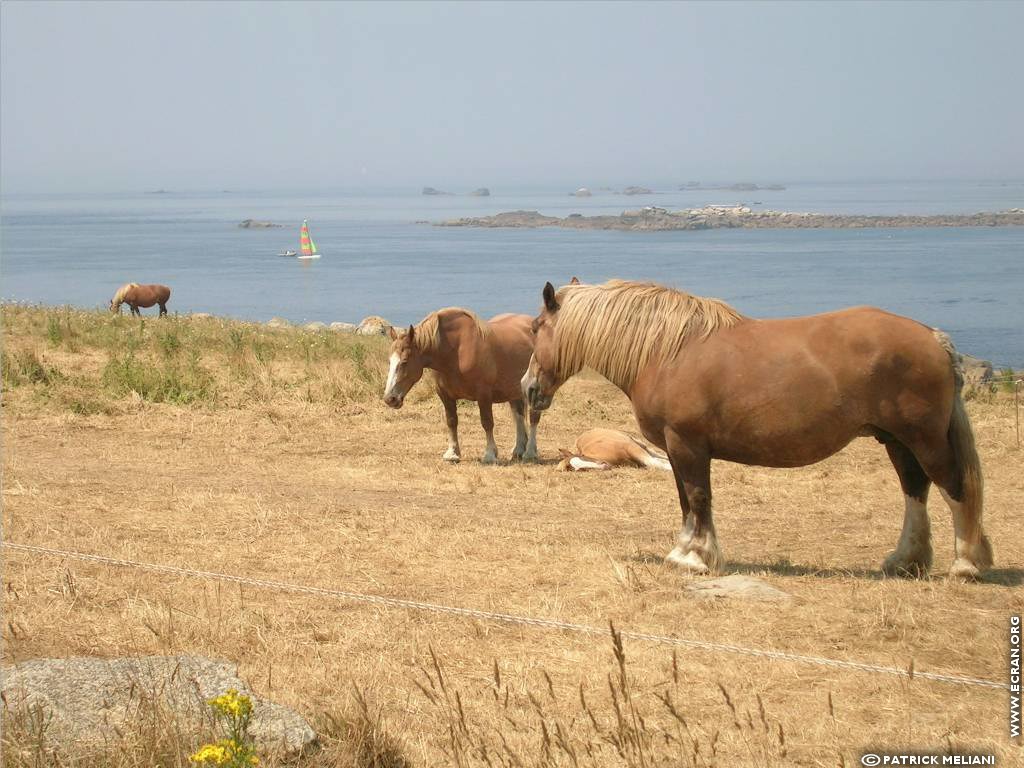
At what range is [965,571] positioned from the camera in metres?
7.24

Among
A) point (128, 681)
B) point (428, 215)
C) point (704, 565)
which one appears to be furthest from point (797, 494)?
point (428, 215)

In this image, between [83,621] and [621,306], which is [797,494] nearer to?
[621,306]

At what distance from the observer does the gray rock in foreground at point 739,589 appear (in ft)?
22.6

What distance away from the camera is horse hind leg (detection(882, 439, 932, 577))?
7.52 meters

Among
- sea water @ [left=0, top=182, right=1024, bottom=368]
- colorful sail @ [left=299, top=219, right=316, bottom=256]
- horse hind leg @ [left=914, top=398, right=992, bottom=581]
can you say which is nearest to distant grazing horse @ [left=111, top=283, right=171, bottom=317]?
sea water @ [left=0, top=182, right=1024, bottom=368]

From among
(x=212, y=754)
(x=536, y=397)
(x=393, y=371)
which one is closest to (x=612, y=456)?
(x=393, y=371)

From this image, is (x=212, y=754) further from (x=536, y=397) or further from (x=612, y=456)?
(x=612, y=456)

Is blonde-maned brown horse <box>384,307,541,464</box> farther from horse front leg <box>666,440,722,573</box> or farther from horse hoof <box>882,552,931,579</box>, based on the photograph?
horse hoof <box>882,552,931,579</box>

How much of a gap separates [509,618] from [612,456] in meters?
6.17

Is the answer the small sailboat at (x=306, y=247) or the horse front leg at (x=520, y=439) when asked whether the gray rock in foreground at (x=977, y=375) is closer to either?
the horse front leg at (x=520, y=439)

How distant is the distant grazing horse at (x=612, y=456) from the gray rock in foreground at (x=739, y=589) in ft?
15.9

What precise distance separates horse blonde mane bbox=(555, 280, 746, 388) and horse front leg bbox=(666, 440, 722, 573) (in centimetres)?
66

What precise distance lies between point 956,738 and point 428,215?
17419 cm

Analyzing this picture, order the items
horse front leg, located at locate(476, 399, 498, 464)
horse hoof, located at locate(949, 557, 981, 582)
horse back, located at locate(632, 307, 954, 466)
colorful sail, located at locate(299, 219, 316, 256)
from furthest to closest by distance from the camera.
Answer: colorful sail, located at locate(299, 219, 316, 256), horse front leg, located at locate(476, 399, 498, 464), horse hoof, located at locate(949, 557, 981, 582), horse back, located at locate(632, 307, 954, 466)
